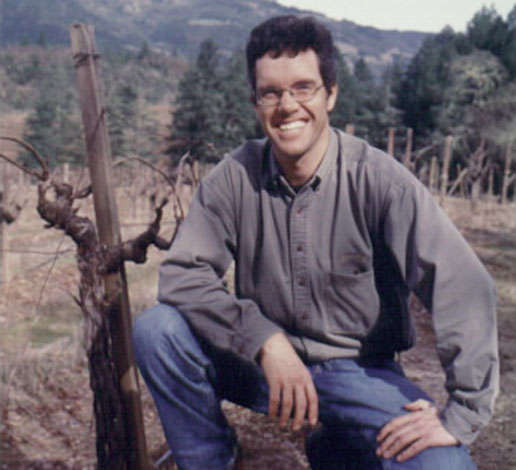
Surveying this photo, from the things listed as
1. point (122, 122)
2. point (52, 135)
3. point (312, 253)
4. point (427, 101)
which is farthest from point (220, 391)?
point (52, 135)

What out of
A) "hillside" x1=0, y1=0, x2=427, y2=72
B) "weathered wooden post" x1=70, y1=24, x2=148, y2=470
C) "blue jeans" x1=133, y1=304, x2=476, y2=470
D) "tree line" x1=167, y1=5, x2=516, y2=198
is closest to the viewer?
"blue jeans" x1=133, y1=304, x2=476, y2=470

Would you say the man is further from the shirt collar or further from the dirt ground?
the dirt ground

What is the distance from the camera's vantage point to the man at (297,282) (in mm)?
1775

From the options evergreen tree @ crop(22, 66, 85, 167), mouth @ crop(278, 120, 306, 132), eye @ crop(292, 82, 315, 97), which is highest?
eye @ crop(292, 82, 315, 97)

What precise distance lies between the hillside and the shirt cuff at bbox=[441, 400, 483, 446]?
128 meters

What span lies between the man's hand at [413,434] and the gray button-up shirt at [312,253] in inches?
12.5

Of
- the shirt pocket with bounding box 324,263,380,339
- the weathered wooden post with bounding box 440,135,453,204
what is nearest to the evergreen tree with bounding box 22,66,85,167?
the weathered wooden post with bounding box 440,135,453,204

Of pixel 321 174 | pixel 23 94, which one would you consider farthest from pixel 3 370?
pixel 23 94

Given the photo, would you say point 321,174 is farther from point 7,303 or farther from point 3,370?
point 7,303

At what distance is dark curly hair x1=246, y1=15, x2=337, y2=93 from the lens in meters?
1.89

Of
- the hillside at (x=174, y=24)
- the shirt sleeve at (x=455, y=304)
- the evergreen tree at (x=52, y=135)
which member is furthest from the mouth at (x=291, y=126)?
the hillside at (x=174, y=24)

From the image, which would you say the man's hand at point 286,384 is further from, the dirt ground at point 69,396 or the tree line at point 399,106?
the tree line at point 399,106

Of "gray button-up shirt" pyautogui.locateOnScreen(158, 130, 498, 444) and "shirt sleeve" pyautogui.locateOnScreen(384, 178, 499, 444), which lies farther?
"gray button-up shirt" pyautogui.locateOnScreen(158, 130, 498, 444)

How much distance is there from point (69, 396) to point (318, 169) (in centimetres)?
290
